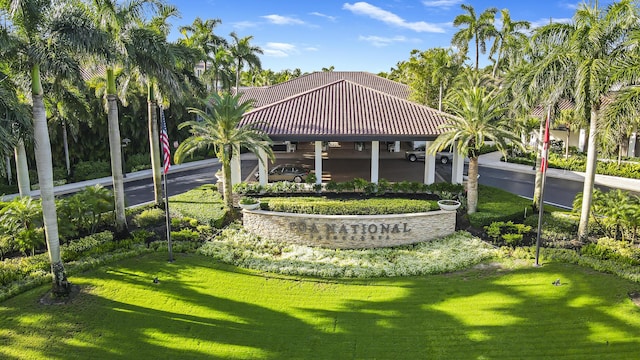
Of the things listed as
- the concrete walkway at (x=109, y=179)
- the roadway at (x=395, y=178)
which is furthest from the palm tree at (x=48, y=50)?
the concrete walkway at (x=109, y=179)

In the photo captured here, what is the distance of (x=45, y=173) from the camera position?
13.8 m

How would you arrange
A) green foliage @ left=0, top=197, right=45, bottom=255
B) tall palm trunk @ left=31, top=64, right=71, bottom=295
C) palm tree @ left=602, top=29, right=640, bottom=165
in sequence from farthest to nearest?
green foliage @ left=0, top=197, right=45, bottom=255 < palm tree @ left=602, top=29, right=640, bottom=165 < tall palm trunk @ left=31, top=64, right=71, bottom=295

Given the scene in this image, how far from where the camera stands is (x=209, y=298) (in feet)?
49.3

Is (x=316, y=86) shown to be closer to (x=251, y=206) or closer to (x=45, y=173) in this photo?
(x=251, y=206)

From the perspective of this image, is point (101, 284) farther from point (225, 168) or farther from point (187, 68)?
point (187, 68)

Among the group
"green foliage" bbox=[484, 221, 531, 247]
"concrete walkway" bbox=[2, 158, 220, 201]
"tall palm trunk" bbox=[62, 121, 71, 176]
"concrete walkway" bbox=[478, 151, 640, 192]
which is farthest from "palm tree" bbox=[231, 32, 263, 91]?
"green foliage" bbox=[484, 221, 531, 247]

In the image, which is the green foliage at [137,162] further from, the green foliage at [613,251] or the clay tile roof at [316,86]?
the green foliage at [613,251]

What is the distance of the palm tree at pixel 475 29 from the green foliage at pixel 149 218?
30776mm

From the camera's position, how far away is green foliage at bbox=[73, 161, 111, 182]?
35.5m

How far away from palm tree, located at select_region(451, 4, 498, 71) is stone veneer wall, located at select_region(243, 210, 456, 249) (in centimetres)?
2413

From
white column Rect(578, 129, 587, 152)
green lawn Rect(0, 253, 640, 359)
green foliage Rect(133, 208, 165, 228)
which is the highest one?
white column Rect(578, 129, 587, 152)

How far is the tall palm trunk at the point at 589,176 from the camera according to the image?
18.4 m

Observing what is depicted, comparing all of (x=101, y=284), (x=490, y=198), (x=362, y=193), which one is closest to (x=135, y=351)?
(x=101, y=284)

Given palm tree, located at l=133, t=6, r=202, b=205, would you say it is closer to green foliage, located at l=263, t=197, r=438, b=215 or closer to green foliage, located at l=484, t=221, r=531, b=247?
green foliage, located at l=263, t=197, r=438, b=215
